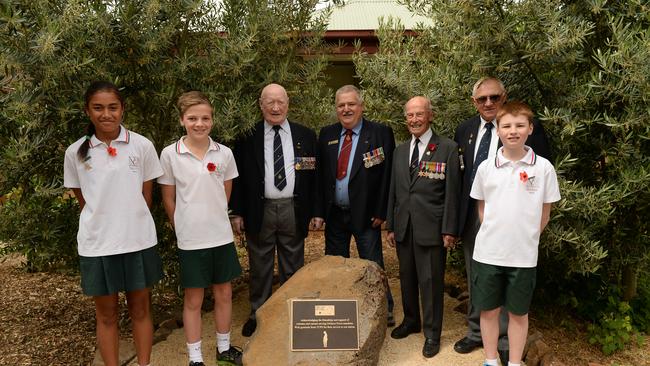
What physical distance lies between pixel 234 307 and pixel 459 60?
11.1 feet

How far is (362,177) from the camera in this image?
4469 mm

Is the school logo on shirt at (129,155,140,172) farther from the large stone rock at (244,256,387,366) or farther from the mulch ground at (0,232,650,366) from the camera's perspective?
the mulch ground at (0,232,650,366)

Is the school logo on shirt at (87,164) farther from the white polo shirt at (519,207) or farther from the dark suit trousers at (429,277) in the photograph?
the white polo shirt at (519,207)

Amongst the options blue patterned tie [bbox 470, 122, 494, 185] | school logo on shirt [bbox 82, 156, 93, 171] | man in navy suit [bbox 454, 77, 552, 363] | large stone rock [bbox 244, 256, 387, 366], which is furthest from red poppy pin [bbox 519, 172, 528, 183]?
school logo on shirt [bbox 82, 156, 93, 171]

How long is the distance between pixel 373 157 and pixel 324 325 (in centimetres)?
147

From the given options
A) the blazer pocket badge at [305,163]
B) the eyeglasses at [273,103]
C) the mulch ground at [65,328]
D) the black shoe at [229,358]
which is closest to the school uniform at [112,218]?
the black shoe at [229,358]

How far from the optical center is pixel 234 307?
5.49 metres

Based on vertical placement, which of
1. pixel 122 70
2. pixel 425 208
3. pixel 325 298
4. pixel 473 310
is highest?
pixel 122 70

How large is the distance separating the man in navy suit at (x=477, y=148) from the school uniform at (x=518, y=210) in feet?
1.03

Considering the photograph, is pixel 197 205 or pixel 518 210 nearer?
pixel 518 210

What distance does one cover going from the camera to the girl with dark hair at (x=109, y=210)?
3.35m

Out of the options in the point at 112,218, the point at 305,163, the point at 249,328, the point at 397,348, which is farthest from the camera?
the point at 249,328

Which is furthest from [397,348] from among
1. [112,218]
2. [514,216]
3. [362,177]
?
[112,218]

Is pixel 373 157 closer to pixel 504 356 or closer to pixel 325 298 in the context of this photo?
pixel 325 298
